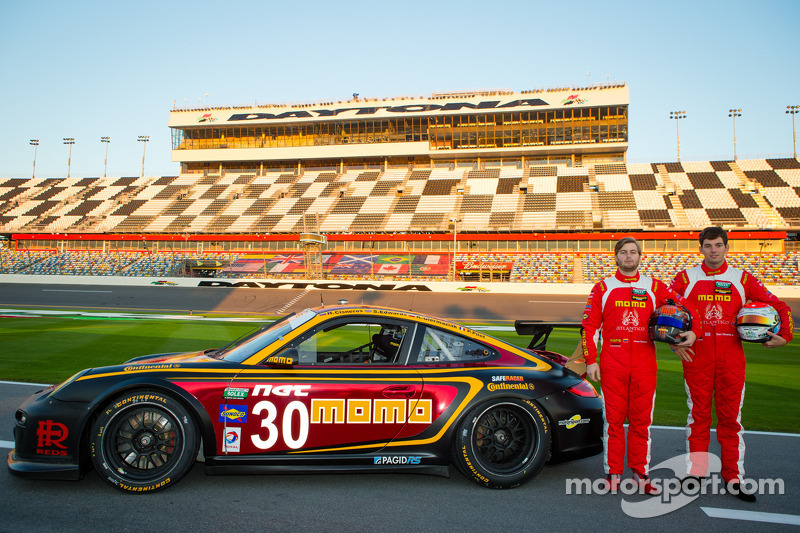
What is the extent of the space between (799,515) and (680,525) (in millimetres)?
792

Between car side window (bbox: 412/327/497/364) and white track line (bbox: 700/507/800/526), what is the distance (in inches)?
66.8

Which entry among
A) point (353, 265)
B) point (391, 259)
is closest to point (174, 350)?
point (353, 265)

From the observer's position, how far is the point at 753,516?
3.25 metres

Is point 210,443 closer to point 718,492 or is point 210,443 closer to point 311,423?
point 311,423

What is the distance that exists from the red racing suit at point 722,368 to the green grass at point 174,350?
6.35 ft

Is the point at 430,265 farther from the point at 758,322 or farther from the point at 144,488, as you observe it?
the point at 144,488

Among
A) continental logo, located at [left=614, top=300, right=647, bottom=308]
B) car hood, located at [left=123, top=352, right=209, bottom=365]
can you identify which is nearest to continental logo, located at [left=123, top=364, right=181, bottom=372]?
car hood, located at [left=123, top=352, right=209, bottom=365]

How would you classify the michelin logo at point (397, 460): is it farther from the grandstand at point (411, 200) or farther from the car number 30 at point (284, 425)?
the grandstand at point (411, 200)

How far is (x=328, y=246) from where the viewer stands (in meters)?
41.2

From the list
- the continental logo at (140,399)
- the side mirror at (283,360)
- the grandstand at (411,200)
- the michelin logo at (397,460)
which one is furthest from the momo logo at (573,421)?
the grandstand at (411,200)

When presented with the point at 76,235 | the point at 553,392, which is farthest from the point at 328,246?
the point at 553,392

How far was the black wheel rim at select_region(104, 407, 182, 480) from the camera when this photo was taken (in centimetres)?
341

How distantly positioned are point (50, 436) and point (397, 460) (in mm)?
2236

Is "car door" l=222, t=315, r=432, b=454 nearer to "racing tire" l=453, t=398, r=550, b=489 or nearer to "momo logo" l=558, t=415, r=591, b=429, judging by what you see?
"racing tire" l=453, t=398, r=550, b=489
